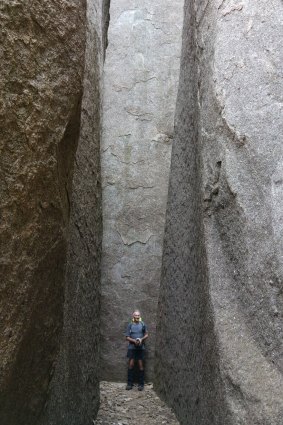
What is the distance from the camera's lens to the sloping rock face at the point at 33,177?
143 cm

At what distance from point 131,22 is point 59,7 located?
4622 mm

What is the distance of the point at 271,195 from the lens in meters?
2.21

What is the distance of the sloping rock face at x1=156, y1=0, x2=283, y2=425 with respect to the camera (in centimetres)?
210

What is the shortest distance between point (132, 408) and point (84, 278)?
4.37ft

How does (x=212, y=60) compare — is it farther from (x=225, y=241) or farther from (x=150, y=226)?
(x=150, y=226)

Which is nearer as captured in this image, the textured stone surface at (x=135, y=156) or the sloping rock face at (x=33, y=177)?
the sloping rock face at (x=33, y=177)

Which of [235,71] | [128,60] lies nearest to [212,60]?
[235,71]

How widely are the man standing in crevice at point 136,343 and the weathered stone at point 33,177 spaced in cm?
302

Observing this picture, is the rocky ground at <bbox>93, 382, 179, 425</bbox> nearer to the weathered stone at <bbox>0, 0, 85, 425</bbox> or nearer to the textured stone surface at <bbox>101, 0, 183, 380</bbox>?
the textured stone surface at <bbox>101, 0, 183, 380</bbox>

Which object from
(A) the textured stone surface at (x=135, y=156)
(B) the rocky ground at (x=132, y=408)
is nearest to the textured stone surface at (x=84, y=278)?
(B) the rocky ground at (x=132, y=408)

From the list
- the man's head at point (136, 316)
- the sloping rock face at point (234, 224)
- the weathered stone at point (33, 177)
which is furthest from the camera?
the man's head at point (136, 316)

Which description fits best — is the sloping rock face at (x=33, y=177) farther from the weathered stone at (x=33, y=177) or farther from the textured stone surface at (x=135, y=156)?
the textured stone surface at (x=135, y=156)

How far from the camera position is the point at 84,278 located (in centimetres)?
304

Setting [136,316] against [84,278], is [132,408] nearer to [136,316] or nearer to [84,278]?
[136,316]
